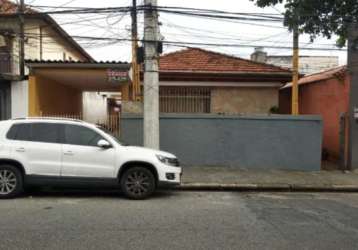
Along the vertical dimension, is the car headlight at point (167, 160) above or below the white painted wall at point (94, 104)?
below

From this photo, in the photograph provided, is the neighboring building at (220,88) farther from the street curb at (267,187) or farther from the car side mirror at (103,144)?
the car side mirror at (103,144)

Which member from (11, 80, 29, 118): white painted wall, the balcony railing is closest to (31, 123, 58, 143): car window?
(11, 80, 29, 118): white painted wall

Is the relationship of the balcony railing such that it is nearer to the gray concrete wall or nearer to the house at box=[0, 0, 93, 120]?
the house at box=[0, 0, 93, 120]

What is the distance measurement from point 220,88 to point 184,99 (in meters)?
1.52

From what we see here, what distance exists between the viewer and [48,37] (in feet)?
67.8

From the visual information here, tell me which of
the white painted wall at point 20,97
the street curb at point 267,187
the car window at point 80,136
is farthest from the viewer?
the white painted wall at point 20,97

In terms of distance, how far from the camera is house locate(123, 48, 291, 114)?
60.5 ft

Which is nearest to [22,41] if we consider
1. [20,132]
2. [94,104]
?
[20,132]

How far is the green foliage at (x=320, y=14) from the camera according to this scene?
8.38m

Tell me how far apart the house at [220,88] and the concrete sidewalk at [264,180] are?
4.61m

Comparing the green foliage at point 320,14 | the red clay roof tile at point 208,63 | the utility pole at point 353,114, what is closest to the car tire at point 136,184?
the green foliage at point 320,14

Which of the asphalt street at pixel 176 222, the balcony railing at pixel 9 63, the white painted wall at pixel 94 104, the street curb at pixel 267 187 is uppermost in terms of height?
the balcony railing at pixel 9 63

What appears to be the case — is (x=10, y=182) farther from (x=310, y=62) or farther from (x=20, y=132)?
(x=310, y=62)

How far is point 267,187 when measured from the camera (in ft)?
40.1
